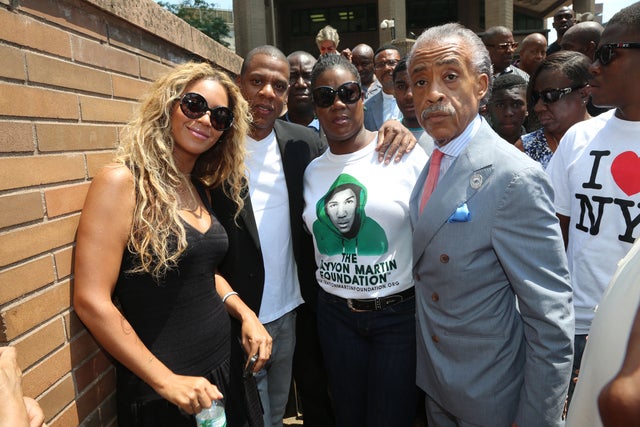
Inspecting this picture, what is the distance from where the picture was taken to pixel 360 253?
2398 mm

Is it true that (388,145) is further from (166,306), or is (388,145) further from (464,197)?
(166,306)

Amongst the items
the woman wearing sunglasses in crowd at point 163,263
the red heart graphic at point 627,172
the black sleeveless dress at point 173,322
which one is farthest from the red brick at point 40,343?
the red heart graphic at point 627,172

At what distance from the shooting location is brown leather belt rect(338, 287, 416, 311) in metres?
2.38

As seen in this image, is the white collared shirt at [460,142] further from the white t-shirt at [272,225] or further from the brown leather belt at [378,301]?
the white t-shirt at [272,225]

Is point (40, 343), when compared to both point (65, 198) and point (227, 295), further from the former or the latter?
point (227, 295)

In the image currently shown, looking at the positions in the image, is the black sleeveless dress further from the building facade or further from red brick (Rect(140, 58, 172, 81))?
the building facade

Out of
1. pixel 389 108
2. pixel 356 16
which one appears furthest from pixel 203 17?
pixel 389 108

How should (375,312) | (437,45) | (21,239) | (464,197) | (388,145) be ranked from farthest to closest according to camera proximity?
1. (388,145)
2. (375,312)
3. (437,45)
4. (464,197)
5. (21,239)

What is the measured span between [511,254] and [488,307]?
0.28 m

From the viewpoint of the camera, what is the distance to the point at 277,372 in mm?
2799

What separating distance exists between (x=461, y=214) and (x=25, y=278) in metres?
1.62

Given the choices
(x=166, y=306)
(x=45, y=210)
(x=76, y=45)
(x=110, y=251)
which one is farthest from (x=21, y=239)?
(x=76, y=45)

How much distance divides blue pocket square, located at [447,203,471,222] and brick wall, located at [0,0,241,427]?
5.01ft

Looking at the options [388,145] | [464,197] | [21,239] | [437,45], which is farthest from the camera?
[388,145]
